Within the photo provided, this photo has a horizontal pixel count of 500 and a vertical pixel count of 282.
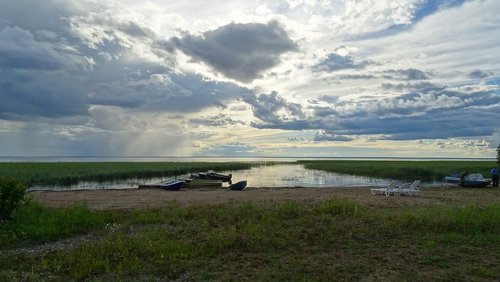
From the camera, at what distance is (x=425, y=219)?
13273mm

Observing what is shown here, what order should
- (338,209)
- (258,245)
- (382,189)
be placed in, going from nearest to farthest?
(258,245) < (338,209) < (382,189)

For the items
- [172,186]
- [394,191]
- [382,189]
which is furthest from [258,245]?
[172,186]

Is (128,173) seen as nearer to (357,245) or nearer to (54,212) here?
(54,212)

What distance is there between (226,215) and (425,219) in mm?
7136

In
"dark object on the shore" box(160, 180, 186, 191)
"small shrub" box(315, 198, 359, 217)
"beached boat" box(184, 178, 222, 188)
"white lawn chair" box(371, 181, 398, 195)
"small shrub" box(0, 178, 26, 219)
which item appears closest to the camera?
"small shrub" box(0, 178, 26, 219)

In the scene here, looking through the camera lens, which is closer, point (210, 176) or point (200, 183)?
point (200, 183)

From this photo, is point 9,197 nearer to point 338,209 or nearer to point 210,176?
point 338,209

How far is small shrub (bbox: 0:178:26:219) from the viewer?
513 inches

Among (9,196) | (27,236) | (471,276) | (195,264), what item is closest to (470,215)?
(471,276)

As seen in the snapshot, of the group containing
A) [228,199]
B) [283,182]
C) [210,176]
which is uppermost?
[210,176]

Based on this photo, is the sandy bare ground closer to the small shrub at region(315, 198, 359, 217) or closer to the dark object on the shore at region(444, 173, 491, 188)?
the small shrub at region(315, 198, 359, 217)

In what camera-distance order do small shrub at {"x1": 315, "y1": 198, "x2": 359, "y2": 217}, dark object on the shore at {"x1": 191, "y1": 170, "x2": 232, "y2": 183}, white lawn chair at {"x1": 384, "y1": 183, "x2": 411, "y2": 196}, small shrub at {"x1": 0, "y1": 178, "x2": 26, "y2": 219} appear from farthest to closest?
1. dark object on the shore at {"x1": 191, "y1": 170, "x2": 232, "y2": 183}
2. white lawn chair at {"x1": 384, "y1": 183, "x2": 411, "y2": 196}
3. small shrub at {"x1": 315, "y1": 198, "x2": 359, "y2": 217}
4. small shrub at {"x1": 0, "y1": 178, "x2": 26, "y2": 219}

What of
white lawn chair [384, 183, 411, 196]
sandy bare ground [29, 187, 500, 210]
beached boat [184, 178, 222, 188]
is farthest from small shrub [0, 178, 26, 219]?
beached boat [184, 178, 222, 188]

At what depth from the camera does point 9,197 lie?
13.1 m
